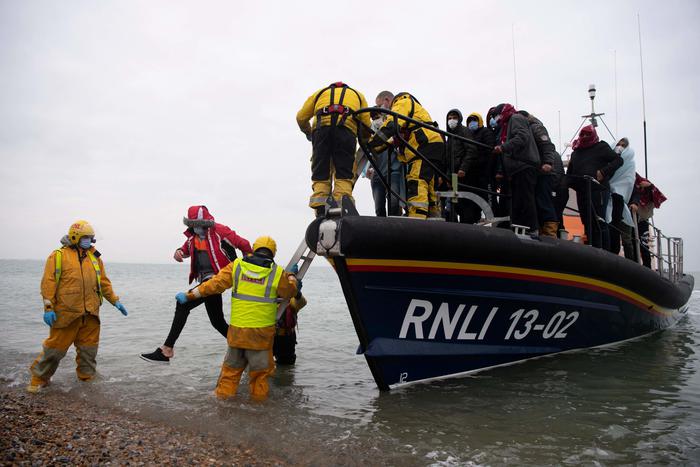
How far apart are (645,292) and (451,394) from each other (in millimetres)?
3054

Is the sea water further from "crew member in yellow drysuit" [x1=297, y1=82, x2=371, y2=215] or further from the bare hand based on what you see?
"crew member in yellow drysuit" [x1=297, y1=82, x2=371, y2=215]

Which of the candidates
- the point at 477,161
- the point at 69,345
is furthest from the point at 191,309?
the point at 477,161

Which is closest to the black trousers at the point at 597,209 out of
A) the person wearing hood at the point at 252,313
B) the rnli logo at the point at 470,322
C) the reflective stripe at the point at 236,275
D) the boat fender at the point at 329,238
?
the rnli logo at the point at 470,322

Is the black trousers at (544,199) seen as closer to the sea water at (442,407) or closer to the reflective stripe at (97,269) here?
the sea water at (442,407)

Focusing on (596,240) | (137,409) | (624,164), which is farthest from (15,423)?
(624,164)

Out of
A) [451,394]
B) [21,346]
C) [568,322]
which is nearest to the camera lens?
[451,394]

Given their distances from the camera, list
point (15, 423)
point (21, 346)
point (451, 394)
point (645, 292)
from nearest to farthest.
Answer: point (15, 423)
point (451, 394)
point (645, 292)
point (21, 346)

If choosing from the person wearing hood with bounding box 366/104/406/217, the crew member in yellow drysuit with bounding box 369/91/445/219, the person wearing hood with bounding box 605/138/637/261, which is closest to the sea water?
the person wearing hood with bounding box 605/138/637/261

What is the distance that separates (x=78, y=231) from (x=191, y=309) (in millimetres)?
1289

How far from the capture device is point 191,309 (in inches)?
176

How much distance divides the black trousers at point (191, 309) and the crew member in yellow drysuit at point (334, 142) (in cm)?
143

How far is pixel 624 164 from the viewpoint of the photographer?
6051mm

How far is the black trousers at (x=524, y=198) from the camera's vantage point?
463 centimetres

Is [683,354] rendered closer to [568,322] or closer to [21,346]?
[568,322]
